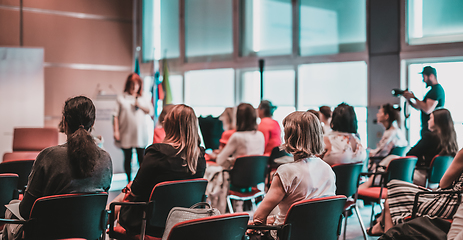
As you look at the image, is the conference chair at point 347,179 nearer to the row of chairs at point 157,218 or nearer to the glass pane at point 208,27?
the row of chairs at point 157,218

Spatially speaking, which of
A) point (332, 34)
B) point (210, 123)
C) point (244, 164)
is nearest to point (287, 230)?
point (244, 164)

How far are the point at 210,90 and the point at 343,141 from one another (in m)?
5.34

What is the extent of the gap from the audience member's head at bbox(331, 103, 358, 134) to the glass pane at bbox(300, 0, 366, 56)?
10.8ft

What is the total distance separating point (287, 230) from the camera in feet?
7.11

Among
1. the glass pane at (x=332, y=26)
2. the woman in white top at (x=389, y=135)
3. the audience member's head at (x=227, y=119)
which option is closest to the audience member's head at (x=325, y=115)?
the woman in white top at (x=389, y=135)

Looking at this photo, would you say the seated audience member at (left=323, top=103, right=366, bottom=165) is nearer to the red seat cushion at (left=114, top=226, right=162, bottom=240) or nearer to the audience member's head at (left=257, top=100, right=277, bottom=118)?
the audience member's head at (left=257, top=100, right=277, bottom=118)

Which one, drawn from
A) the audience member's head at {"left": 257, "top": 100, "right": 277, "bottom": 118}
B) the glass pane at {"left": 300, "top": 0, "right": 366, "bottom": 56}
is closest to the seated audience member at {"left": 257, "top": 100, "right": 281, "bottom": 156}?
the audience member's head at {"left": 257, "top": 100, "right": 277, "bottom": 118}

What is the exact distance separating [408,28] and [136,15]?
576cm

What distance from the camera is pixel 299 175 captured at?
2.38 meters

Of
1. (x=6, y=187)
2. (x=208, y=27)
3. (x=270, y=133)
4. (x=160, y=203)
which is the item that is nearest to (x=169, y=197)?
(x=160, y=203)

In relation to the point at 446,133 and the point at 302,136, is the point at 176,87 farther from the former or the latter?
the point at 302,136

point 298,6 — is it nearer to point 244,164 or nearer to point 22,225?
point 244,164

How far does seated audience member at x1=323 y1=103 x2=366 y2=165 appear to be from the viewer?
3904 mm

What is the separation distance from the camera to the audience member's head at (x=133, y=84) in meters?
6.25
